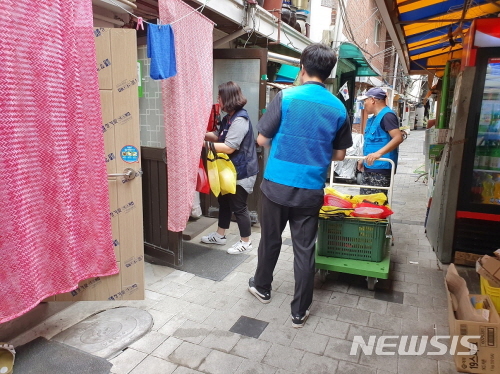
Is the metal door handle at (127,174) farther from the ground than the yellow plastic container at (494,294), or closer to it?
farther from the ground

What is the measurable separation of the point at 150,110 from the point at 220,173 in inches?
41.7

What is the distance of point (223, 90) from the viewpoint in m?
4.35

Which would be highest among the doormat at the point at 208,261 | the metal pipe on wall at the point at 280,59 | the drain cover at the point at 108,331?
the metal pipe on wall at the point at 280,59

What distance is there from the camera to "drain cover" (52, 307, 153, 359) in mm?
2887

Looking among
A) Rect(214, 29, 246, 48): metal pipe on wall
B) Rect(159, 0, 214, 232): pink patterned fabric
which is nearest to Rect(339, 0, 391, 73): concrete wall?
Rect(214, 29, 246, 48): metal pipe on wall

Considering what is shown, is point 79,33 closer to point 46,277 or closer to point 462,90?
point 46,277

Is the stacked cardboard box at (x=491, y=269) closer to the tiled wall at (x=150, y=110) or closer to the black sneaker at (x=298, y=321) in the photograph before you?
the black sneaker at (x=298, y=321)

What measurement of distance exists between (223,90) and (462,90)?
8.86ft

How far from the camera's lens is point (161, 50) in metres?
3.39

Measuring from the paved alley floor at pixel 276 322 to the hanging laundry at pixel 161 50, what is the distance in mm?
2165

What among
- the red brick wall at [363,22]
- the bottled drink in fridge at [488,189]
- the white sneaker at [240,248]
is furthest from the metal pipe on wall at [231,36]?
the red brick wall at [363,22]

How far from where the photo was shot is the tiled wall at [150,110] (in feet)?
13.3

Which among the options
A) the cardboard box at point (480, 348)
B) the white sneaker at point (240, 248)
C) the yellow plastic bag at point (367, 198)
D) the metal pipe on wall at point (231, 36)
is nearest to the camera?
the cardboard box at point (480, 348)

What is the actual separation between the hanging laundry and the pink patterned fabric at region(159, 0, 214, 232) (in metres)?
0.13
